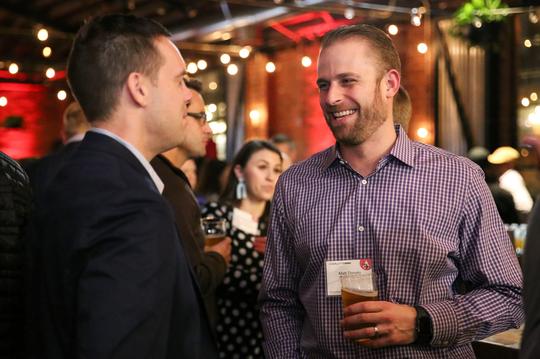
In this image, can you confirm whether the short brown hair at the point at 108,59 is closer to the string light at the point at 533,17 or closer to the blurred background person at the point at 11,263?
the blurred background person at the point at 11,263

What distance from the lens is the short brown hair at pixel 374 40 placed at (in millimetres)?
2061

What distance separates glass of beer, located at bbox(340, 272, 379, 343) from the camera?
6.02 feet

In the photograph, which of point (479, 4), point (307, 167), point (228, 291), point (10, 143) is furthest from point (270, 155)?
point (10, 143)

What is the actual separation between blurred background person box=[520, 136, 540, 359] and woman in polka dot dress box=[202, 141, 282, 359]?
9.05ft

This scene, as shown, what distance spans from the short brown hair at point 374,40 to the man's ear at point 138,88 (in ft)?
2.08

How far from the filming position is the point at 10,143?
534 inches

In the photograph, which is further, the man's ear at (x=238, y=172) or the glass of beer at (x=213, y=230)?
the man's ear at (x=238, y=172)

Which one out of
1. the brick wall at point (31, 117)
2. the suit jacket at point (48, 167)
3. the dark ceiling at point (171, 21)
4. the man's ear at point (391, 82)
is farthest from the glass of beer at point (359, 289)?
the brick wall at point (31, 117)

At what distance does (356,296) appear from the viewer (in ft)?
6.02

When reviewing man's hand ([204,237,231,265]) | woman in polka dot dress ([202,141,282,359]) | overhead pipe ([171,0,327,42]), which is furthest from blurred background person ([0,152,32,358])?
overhead pipe ([171,0,327,42])

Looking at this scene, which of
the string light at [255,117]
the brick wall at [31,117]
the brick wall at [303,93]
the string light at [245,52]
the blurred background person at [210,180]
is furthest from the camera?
the string light at [255,117]

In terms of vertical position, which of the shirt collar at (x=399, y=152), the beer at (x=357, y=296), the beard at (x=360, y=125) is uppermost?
the beard at (x=360, y=125)

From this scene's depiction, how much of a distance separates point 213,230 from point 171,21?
11455mm

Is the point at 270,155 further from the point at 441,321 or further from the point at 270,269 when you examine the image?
the point at 441,321
